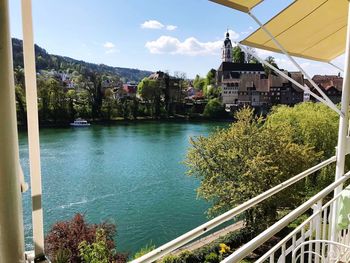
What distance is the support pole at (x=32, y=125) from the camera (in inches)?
24.4

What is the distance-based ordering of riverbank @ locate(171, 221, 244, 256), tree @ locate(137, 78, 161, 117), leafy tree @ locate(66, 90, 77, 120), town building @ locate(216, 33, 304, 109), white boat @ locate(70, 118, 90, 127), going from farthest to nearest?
1. town building @ locate(216, 33, 304, 109)
2. tree @ locate(137, 78, 161, 117)
3. leafy tree @ locate(66, 90, 77, 120)
4. white boat @ locate(70, 118, 90, 127)
5. riverbank @ locate(171, 221, 244, 256)

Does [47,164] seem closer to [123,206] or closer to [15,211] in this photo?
[123,206]

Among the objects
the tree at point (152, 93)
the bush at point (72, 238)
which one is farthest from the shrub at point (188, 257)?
the tree at point (152, 93)

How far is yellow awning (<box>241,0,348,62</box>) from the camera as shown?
2369 mm

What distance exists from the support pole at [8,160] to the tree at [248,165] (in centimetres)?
1015

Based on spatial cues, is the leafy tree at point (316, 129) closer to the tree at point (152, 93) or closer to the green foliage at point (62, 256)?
the green foliage at point (62, 256)

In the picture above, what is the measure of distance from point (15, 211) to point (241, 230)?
35.5 ft

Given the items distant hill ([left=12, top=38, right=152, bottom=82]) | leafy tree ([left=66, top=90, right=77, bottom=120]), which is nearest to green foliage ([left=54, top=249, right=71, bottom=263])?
distant hill ([left=12, top=38, right=152, bottom=82])

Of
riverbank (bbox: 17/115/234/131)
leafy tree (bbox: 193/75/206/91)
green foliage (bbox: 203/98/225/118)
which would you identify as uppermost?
leafy tree (bbox: 193/75/206/91)

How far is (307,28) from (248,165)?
8296 millimetres

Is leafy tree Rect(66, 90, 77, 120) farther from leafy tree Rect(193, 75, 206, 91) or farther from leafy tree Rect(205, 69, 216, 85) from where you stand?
leafy tree Rect(193, 75, 206, 91)

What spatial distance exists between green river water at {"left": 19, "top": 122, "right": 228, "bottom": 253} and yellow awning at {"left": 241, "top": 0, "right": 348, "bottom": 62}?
5622 millimetres

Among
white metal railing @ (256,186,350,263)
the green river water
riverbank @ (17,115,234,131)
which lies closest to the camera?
white metal railing @ (256,186,350,263)

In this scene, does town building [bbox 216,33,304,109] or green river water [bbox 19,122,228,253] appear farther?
town building [bbox 216,33,304,109]
